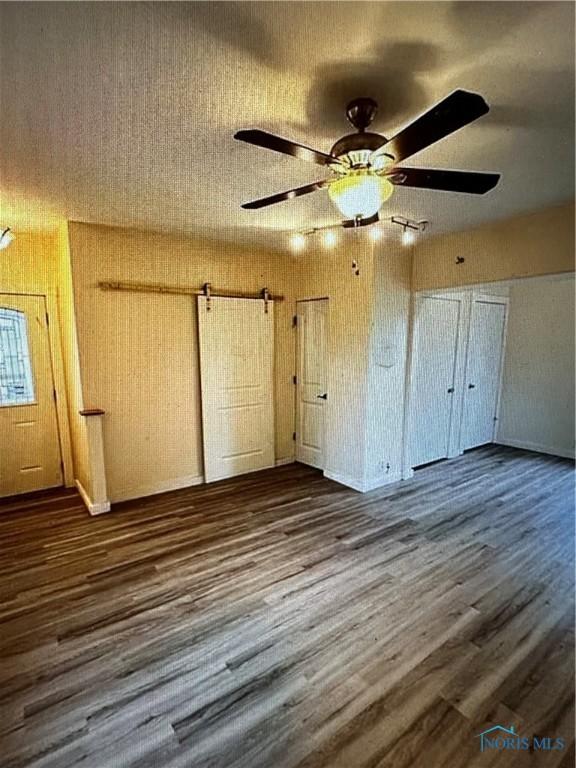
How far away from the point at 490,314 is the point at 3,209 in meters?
5.41

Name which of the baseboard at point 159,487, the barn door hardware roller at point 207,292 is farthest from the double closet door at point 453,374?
the baseboard at point 159,487

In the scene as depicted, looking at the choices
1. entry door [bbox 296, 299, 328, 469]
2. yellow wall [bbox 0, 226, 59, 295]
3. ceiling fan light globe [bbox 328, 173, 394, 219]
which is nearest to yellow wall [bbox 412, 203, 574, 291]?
entry door [bbox 296, 299, 328, 469]

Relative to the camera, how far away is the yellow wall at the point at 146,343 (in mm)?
3516

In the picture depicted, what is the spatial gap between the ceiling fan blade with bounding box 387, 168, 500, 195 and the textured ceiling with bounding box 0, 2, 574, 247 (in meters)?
0.30

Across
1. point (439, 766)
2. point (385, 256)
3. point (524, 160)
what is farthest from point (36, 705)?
point (385, 256)

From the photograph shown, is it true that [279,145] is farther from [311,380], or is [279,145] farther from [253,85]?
[311,380]

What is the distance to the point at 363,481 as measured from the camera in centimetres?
404

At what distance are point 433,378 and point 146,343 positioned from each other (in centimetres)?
325

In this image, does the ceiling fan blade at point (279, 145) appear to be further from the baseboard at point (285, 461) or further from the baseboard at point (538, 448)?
the baseboard at point (538, 448)

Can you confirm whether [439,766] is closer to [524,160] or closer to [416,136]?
[416,136]

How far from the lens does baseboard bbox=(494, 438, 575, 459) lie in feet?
A: 16.8

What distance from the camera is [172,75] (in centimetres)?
149

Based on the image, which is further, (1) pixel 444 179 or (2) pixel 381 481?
(2) pixel 381 481

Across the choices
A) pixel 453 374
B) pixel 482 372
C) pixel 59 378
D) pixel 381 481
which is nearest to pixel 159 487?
pixel 59 378
